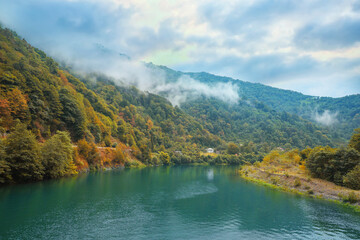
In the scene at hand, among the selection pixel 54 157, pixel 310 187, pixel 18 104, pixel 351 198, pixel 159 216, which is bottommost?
pixel 159 216

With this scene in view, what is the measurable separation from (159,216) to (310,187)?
44.7m

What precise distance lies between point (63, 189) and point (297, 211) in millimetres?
48772

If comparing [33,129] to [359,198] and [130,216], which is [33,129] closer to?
[130,216]

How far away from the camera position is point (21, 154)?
49.3 m

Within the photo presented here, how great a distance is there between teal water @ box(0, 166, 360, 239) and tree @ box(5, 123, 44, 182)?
390 centimetres

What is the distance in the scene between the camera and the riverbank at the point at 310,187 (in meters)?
47.8

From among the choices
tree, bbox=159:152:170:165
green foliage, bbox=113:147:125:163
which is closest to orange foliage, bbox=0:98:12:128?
green foliage, bbox=113:147:125:163

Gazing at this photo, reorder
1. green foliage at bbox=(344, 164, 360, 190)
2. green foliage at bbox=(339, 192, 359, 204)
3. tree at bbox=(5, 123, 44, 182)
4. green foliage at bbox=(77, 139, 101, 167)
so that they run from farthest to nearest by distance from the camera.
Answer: green foliage at bbox=(77, 139, 101, 167), green foliage at bbox=(344, 164, 360, 190), tree at bbox=(5, 123, 44, 182), green foliage at bbox=(339, 192, 359, 204)

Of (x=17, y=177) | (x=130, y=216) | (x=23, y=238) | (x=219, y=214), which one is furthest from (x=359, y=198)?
(x=17, y=177)

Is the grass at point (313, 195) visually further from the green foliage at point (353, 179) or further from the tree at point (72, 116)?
the tree at point (72, 116)

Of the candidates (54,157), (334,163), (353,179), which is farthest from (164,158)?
(353,179)

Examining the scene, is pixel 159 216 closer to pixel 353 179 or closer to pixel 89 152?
pixel 353 179

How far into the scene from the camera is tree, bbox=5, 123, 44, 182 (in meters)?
48.6

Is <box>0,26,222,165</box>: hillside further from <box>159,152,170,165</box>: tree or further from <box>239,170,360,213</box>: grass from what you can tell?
<box>239,170,360,213</box>: grass
